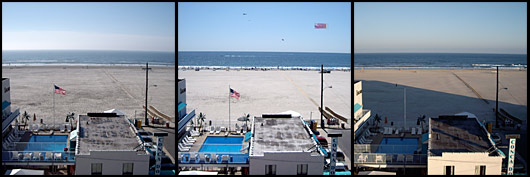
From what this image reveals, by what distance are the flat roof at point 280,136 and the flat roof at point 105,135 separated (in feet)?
3.55

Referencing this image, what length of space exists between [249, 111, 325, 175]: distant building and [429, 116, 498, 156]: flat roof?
1.01 meters

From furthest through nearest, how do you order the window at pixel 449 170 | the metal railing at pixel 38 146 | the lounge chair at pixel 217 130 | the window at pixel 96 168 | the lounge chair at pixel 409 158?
the lounge chair at pixel 217 130 < the metal railing at pixel 38 146 < the lounge chair at pixel 409 158 < the window at pixel 449 170 < the window at pixel 96 168

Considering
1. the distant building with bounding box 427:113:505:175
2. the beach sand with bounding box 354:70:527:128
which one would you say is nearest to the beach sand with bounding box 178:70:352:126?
the beach sand with bounding box 354:70:527:128

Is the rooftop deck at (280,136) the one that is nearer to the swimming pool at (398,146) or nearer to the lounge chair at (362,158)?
the lounge chair at (362,158)

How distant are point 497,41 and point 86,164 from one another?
21.3ft

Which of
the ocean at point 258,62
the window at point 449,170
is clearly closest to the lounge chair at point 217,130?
the window at point 449,170

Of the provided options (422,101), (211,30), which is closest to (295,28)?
(211,30)

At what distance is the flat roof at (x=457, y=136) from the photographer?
336cm

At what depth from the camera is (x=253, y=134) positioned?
12.9ft

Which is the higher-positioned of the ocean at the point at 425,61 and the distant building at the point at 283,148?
the ocean at the point at 425,61

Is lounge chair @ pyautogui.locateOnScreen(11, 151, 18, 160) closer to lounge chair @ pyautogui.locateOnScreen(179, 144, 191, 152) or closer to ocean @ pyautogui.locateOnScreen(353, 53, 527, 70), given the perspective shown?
lounge chair @ pyautogui.locateOnScreen(179, 144, 191, 152)

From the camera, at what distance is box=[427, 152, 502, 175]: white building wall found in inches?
122

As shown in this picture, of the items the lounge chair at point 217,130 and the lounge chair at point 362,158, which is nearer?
the lounge chair at point 362,158

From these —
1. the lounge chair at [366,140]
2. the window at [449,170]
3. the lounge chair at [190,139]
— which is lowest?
the lounge chair at [190,139]
